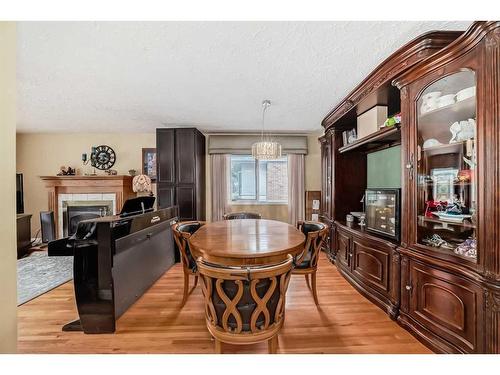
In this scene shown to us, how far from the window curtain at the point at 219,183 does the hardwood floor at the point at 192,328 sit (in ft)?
7.53

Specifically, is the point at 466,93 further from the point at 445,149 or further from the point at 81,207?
the point at 81,207

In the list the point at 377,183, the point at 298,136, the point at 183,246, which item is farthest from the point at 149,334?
the point at 298,136

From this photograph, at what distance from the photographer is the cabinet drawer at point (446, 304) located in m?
1.38

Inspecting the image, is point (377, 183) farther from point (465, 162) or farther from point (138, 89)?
point (138, 89)

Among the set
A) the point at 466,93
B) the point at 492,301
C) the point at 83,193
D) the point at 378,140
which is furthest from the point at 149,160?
the point at 492,301

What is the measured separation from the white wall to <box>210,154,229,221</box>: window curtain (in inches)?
143

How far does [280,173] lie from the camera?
4941 millimetres

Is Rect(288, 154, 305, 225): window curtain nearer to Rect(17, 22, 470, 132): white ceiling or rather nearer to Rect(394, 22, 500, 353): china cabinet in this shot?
Rect(17, 22, 470, 132): white ceiling

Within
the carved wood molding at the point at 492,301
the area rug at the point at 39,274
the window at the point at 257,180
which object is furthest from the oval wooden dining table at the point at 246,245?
the window at the point at 257,180

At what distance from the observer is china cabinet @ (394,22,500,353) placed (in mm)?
1258

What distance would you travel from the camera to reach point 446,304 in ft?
5.04

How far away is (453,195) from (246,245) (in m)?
1.63

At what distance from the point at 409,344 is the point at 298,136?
3.83m
